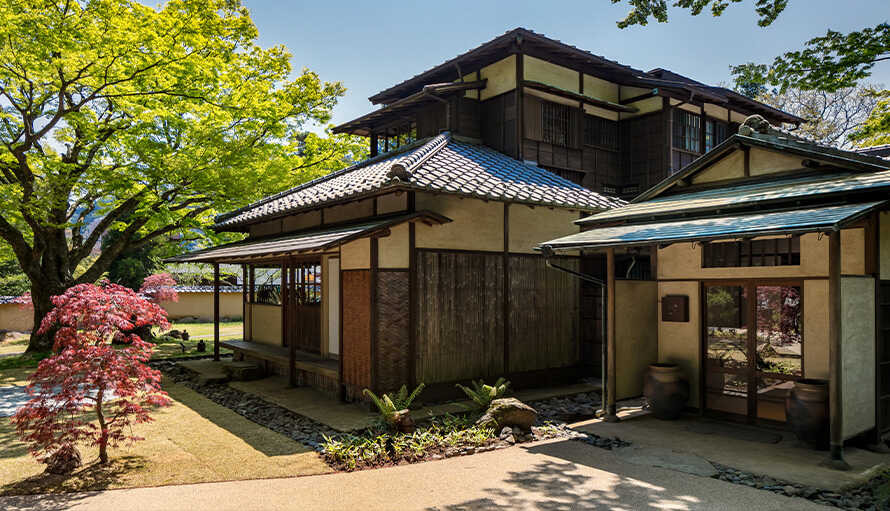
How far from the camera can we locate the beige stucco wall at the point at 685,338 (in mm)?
8758

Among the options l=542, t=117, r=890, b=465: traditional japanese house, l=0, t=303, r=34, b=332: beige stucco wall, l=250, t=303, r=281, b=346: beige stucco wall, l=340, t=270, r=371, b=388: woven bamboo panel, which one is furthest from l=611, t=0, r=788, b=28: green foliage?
l=0, t=303, r=34, b=332: beige stucco wall

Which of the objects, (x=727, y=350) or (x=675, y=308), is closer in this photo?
(x=727, y=350)

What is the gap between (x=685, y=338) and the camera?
8922 millimetres

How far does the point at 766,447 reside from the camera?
280 inches

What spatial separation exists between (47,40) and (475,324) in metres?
11.5

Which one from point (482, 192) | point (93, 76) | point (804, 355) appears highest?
point (93, 76)

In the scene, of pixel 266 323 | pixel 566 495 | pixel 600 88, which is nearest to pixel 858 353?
pixel 566 495

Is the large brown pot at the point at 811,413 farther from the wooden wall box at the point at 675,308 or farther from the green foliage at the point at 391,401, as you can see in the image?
the green foliage at the point at 391,401

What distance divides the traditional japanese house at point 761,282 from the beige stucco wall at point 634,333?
0.09 ft

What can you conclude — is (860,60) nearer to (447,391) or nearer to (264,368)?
(447,391)

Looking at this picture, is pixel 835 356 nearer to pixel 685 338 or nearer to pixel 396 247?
pixel 685 338

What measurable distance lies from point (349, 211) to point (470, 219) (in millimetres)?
2861

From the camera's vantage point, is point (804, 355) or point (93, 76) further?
point (93, 76)

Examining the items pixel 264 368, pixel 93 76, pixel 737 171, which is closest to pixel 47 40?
pixel 93 76
